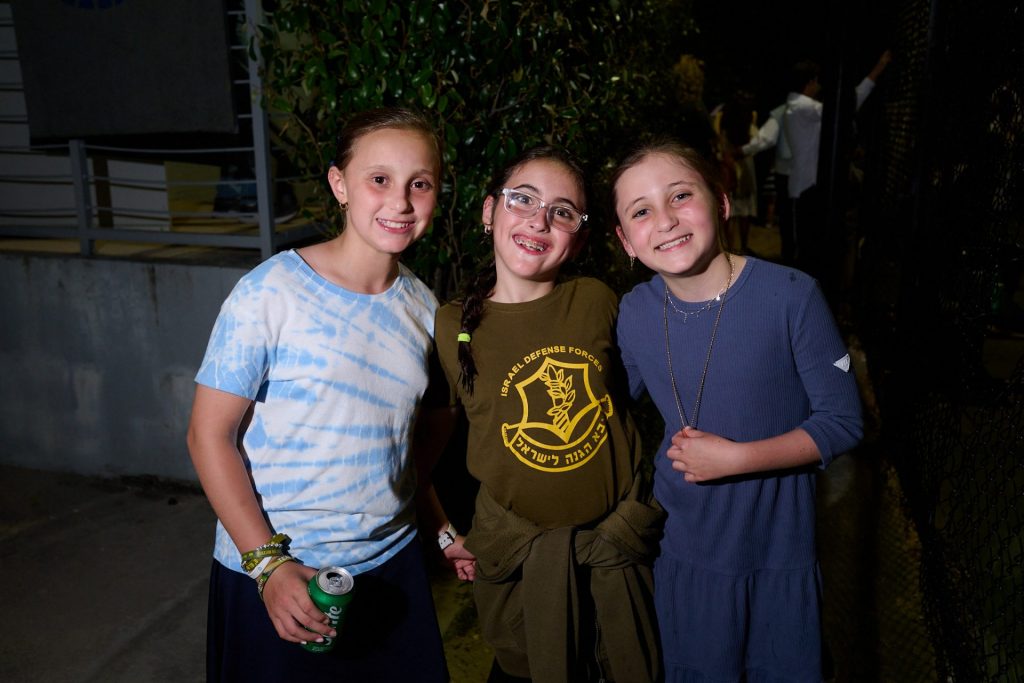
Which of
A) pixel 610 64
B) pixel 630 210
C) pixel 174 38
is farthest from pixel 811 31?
pixel 630 210

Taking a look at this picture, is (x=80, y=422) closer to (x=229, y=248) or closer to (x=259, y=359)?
(x=229, y=248)

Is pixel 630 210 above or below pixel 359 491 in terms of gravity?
above

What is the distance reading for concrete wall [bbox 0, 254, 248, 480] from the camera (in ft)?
13.8

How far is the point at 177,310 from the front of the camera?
13.8 feet

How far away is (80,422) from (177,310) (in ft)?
3.10

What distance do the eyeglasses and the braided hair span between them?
A: 0.20ft

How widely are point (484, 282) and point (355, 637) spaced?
949 mm

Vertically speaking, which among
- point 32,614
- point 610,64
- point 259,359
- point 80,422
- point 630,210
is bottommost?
point 32,614

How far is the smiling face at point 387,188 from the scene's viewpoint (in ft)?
6.36

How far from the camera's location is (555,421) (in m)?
1.96

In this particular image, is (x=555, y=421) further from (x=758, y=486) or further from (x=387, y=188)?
(x=387, y=188)

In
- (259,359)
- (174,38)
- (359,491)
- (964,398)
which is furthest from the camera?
(174,38)

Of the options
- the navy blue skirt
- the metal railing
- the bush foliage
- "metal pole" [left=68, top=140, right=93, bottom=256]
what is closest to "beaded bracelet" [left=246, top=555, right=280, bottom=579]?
the navy blue skirt

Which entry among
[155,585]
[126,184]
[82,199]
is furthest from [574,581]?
[126,184]
